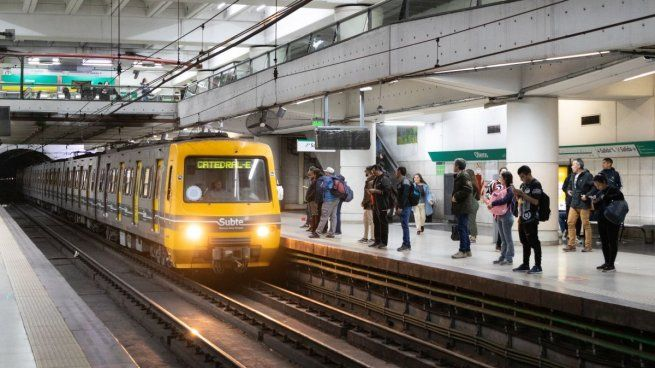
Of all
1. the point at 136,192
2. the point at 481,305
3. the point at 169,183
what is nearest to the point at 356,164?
the point at 136,192

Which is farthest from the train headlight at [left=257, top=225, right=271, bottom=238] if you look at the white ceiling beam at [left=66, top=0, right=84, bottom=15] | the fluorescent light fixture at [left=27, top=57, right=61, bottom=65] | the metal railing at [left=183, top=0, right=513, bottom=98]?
the fluorescent light fixture at [left=27, top=57, right=61, bottom=65]

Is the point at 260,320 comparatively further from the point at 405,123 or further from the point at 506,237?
the point at 405,123

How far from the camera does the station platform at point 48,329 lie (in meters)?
7.34

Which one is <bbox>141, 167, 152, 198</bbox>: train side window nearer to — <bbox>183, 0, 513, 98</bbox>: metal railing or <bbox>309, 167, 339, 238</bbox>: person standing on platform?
<bbox>309, 167, 339, 238</bbox>: person standing on platform

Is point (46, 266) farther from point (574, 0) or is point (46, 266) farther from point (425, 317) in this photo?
point (574, 0)

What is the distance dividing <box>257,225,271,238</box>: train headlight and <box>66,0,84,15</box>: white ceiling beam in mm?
17187

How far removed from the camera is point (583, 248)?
1434 centimetres

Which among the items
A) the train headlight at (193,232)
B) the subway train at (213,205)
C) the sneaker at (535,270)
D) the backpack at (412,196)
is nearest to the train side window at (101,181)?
the subway train at (213,205)

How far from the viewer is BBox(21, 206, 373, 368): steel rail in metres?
9.95

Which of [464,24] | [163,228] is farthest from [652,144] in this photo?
[163,228]

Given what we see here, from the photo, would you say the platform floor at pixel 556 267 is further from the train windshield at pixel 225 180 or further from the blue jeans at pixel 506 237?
the train windshield at pixel 225 180

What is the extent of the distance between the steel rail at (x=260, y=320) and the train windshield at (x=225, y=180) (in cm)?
181

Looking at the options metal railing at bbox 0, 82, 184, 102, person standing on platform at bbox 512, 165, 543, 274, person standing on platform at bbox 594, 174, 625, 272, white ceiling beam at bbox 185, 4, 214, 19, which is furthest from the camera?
metal railing at bbox 0, 82, 184, 102

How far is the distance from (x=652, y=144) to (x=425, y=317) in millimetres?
6788
